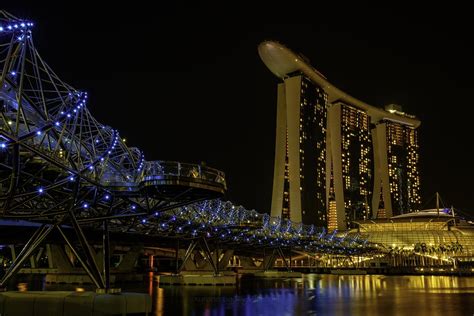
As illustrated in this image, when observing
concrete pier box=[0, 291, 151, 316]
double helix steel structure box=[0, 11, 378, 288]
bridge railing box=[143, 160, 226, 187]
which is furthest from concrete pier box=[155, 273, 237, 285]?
bridge railing box=[143, 160, 226, 187]

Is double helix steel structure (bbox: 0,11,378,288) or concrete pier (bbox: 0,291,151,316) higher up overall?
double helix steel structure (bbox: 0,11,378,288)

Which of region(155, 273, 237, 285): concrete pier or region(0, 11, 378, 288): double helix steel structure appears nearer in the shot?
region(0, 11, 378, 288): double helix steel structure

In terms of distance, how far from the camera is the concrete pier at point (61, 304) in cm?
2783

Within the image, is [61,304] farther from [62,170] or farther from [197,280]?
[197,280]

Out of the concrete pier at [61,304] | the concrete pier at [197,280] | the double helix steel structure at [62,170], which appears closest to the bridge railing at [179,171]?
the double helix steel structure at [62,170]

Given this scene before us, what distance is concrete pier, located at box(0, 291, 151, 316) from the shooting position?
27.8 m

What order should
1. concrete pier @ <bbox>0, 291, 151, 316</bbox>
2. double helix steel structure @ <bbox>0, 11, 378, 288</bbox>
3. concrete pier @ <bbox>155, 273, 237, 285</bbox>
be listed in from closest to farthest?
double helix steel structure @ <bbox>0, 11, 378, 288</bbox>, concrete pier @ <bbox>0, 291, 151, 316</bbox>, concrete pier @ <bbox>155, 273, 237, 285</bbox>

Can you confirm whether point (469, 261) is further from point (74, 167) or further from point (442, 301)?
point (74, 167)

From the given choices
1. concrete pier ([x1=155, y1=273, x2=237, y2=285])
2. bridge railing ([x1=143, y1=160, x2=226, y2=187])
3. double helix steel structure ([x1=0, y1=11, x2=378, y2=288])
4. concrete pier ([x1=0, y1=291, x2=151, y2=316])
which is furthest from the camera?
concrete pier ([x1=155, y1=273, x2=237, y2=285])

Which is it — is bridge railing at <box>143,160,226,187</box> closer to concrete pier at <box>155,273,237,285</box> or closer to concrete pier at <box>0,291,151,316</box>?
concrete pier at <box>0,291,151,316</box>

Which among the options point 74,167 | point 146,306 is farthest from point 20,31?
point 146,306

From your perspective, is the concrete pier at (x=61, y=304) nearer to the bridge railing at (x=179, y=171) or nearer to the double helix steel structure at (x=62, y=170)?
the double helix steel structure at (x=62, y=170)

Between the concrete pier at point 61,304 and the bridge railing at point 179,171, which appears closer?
the concrete pier at point 61,304

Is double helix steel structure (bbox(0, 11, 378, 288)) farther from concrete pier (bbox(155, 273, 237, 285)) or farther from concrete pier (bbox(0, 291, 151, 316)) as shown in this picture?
concrete pier (bbox(155, 273, 237, 285))
